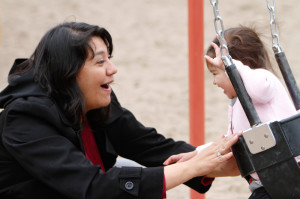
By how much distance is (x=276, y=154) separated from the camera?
6.66 feet

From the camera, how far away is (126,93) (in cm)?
591

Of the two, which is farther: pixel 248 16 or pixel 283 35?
pixel 248 16

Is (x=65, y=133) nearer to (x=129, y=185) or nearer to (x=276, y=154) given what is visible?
(x=129, y=185)

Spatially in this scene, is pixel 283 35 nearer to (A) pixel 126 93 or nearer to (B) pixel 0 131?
(A) pixel 126 93

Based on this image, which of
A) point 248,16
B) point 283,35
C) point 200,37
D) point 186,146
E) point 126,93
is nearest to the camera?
point 186,146

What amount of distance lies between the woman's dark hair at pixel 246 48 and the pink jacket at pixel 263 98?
0.19 metres

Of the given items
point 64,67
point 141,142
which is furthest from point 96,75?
point 141,142

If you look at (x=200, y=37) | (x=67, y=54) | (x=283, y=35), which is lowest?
(x=283, y=35)

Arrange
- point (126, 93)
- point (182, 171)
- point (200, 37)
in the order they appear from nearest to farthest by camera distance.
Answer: point (182, 171), point (200, 37), point (126, 93)

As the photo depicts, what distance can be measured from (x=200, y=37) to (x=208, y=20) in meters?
4.60

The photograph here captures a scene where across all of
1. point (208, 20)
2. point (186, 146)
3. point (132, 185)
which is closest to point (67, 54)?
point (132, 185)

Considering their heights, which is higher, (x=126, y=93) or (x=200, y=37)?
(x=200, y=37)

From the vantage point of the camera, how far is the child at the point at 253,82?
7.29 feet

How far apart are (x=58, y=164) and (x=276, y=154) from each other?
801mm
